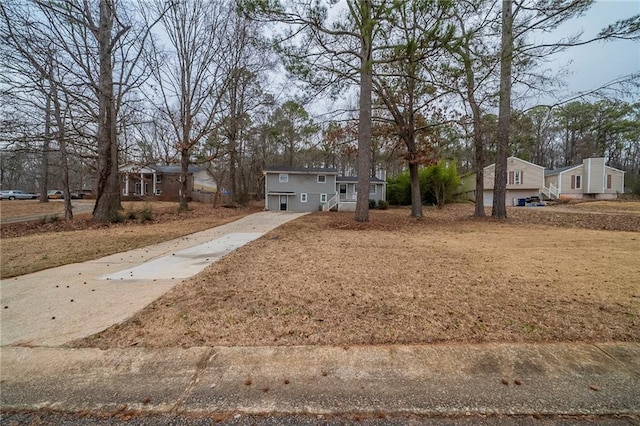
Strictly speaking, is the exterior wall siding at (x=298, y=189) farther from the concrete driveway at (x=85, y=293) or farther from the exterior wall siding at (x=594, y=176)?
the exterior wall siding at (x=594, y=176)

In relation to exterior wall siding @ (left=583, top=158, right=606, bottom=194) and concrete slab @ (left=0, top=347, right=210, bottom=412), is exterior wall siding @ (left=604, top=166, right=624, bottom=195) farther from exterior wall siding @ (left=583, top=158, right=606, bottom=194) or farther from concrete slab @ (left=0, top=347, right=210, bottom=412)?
concrete slab @ (left=0, top=347, right=210, bottom=412)

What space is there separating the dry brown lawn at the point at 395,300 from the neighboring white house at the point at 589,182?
93.4 feet

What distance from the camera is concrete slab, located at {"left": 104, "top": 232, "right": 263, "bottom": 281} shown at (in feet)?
15.4

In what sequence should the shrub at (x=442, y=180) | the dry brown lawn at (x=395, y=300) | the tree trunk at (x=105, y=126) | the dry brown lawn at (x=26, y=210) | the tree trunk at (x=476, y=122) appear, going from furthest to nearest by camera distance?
the shrub at (x=442, y=180)
the dry brown lawn at (x=26, y=210)
the tree trunk at (x=105, y=126)
the tree trunk at (x=476, y=122)
the dry brown lawn at (x=395, y=300)

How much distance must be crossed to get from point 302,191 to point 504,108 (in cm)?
1674


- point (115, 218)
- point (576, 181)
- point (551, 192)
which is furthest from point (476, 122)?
point (576, 181)

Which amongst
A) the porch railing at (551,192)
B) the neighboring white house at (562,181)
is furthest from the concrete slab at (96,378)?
the porch railing at (551,192)

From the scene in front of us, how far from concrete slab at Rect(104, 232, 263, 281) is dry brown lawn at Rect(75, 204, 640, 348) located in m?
0.41

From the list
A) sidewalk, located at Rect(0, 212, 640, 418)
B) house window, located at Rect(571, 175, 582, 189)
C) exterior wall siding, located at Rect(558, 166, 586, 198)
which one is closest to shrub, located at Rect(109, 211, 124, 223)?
sidewalk, located at Rect(0, 212, 640, 418)

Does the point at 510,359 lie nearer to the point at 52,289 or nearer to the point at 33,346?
the point at 33,346

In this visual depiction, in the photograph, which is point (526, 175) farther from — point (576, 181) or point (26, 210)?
point (26, 210)

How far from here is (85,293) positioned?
12.8ft

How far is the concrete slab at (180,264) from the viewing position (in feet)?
15.4

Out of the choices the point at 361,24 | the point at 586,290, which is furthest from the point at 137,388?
the point at 361,24
